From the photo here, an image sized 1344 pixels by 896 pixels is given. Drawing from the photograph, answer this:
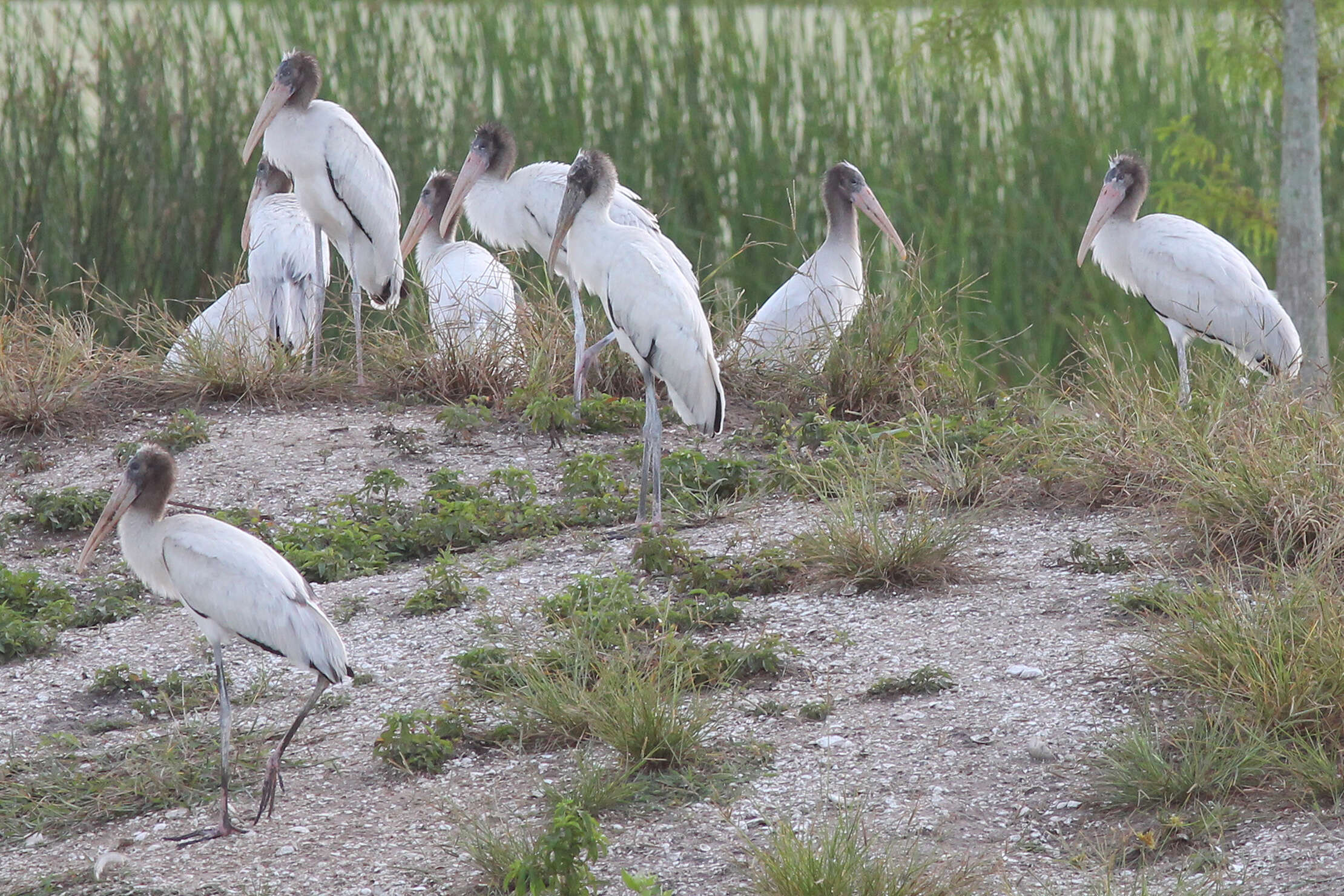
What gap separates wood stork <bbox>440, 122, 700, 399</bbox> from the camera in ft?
25.2

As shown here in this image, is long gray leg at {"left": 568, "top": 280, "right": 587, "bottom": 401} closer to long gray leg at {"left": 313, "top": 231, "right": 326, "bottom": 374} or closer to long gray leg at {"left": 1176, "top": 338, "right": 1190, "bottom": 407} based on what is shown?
long gray leg at {"left": 313, "top": 231, "right": 326, "bottom": 374}

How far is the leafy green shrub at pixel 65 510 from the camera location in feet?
20.0

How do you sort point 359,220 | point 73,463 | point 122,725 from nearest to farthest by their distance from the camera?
point 122,725 < point 73,463 < point 359,220

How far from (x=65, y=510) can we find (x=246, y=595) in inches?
96.0

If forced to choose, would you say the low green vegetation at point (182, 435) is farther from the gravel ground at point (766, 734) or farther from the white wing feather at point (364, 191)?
the white wing feather at point (364, 191)

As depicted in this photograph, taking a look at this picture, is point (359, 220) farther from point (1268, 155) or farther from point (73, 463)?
point (1268, 155)

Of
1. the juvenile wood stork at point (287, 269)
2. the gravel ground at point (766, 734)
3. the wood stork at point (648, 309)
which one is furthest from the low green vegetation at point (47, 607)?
the juvenile wood stork at point (287, 269)

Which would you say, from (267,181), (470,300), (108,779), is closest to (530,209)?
(470,300)

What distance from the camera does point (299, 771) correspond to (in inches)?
168

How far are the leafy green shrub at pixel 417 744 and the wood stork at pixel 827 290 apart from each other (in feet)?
10.9

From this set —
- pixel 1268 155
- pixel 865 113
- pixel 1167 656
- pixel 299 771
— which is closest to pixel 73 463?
pixel 299 771

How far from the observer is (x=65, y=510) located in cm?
611

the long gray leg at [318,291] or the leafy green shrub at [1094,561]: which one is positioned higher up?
the long gray leg at [318,291]

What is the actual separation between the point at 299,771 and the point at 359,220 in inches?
158
